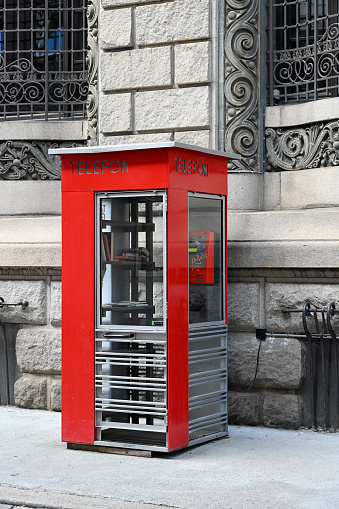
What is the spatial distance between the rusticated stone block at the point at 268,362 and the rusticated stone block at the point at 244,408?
108 millimetres

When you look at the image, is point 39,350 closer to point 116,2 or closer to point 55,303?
point 55,303

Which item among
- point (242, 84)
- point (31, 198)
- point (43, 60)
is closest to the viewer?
point (242, 84)

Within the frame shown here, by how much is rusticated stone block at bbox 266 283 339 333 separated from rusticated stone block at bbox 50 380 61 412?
2339mm

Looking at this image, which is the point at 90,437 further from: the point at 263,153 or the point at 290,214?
the point at 263,153

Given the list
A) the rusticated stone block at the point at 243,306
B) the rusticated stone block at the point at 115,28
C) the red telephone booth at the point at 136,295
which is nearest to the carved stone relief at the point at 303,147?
the rusticated stone block at the point at 243,306

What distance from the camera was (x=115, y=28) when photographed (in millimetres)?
8883

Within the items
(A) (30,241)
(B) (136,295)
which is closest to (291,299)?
(B) (136,295)

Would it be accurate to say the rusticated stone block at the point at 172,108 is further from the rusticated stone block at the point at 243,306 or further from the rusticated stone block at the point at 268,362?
the rusticated stone block at the point at 268,362

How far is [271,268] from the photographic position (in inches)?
303

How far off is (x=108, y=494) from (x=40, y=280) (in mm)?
3619

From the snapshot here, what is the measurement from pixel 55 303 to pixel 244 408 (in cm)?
226

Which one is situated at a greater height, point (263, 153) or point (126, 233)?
point (263, 153)

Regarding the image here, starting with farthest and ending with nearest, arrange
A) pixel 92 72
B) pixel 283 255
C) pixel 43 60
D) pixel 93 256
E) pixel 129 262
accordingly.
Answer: pixel 43 60, pixel 92 72, pixel 283 255, pixel 129 262, pixel 93 256

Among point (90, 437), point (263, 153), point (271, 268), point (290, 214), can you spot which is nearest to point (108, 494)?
point (90, 437)
